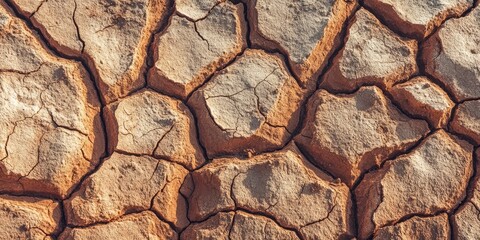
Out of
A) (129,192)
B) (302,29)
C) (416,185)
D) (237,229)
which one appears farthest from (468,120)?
(129,192)

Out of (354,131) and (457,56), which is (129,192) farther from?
(457,56)

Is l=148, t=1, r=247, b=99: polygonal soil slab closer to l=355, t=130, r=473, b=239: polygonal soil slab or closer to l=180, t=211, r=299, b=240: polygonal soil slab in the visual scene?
l=180, t=211, r=299, b=240: polygonal soil slab

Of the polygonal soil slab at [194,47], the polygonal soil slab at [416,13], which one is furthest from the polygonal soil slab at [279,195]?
the polygonal soil slab at [416,13]

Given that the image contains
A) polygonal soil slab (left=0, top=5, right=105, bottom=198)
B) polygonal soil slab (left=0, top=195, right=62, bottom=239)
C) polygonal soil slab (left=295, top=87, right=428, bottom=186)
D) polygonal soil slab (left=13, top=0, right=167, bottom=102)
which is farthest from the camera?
polygonal soil slab (left=13, top=0, right=167, bottom=102)

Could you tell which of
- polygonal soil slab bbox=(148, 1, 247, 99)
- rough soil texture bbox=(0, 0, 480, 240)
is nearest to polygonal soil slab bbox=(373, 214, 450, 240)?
rough soil texture bbox=(0, 0, 480, 240)

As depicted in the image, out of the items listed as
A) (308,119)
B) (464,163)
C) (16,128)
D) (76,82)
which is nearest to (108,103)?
(76,82)

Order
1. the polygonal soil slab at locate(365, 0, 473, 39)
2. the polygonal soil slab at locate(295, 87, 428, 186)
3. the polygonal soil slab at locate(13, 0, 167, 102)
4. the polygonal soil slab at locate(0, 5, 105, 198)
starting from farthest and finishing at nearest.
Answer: the polygonal soil slab at locate(365, 0, 473, 39) → the polygonal soil slab at locate(13, 0, 167, 102) → the polygonal soil slab at locate(295, 87, 428, 186) → the polygonal soil slab at locate(0, 5, 105, 198)

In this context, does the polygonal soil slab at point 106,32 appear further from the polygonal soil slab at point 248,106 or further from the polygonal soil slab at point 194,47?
the polygonal soil slab at point 248,106
